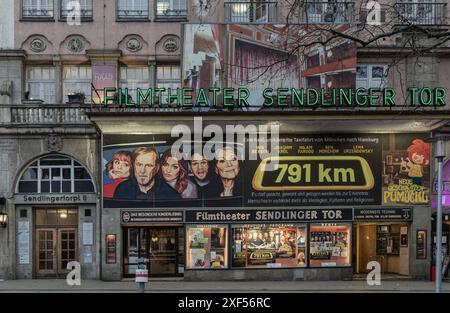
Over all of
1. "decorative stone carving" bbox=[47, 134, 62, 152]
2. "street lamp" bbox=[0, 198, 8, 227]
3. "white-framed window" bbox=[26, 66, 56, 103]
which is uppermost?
"white-framed window" bbox=[26, 66, 56, 103]

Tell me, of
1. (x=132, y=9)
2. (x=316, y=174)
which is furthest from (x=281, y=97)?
(x=132, y=9)

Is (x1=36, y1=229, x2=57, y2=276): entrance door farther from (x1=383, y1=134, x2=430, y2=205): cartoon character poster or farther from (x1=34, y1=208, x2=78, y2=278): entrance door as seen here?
(x1=383, y1=134, x2=430, y2=205): cartoon character poster

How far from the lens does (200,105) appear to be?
1755 centimetres

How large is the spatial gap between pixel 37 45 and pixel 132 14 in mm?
4186

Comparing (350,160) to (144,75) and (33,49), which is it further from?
(33,49)

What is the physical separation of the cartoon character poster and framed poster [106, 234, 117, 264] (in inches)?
430

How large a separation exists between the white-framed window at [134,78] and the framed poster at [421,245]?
12.8 m

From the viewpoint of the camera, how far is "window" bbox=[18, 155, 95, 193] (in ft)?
63.4

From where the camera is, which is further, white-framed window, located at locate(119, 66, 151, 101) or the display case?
white-framed window, located at locate(119, 66, 151, 101)

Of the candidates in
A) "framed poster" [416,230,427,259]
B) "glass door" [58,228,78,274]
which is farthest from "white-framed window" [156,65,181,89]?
"framed poster" [416,230,427,259]

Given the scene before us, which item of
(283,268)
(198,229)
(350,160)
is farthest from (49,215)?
(350,160)

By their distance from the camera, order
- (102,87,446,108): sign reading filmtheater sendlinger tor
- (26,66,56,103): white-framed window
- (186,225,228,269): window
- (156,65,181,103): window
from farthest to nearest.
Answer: (156,65,181,103): window < (26,66,56,103): white-framed window < (186,225,228,269): window < (102,87,446,108): sign reading filmtheater sendlinger tor

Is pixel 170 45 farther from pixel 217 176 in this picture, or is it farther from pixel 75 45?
pixel 217 176

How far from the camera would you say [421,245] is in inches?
752
